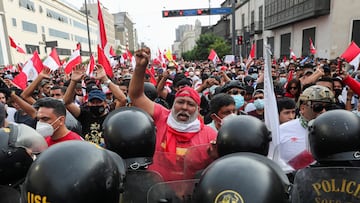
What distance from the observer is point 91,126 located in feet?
14.1

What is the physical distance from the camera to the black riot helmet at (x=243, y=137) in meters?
2.27

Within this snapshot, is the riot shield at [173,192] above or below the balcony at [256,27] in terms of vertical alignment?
below

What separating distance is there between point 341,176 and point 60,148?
1595mm

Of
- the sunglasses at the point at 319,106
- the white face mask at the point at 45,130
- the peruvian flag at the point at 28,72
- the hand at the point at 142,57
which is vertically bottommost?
the white face mask at the point at 45,130

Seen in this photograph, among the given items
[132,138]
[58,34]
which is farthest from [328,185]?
[58,34]

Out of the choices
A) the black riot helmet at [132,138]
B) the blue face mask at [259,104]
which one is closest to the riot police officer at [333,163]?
the black riot helmet at [132,138]

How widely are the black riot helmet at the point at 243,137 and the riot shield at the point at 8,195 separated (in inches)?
54.3

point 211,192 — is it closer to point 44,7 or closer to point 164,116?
point 164,116

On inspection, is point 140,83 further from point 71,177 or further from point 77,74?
point 71,177

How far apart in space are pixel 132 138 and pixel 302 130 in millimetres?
1590

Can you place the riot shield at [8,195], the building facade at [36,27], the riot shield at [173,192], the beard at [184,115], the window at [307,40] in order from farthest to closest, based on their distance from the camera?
the building facade at [36,27]
the window at [307,40]
the beard at [184,115]
the riot shield at [8,195]
the riot shield at [173,192]

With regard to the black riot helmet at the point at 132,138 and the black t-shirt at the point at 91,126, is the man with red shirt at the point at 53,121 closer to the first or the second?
the black riot helmet at the point at 132,138

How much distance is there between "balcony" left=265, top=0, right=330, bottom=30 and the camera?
940 inches

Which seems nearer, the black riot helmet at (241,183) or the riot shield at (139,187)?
the black riot helmet at (241,183)
